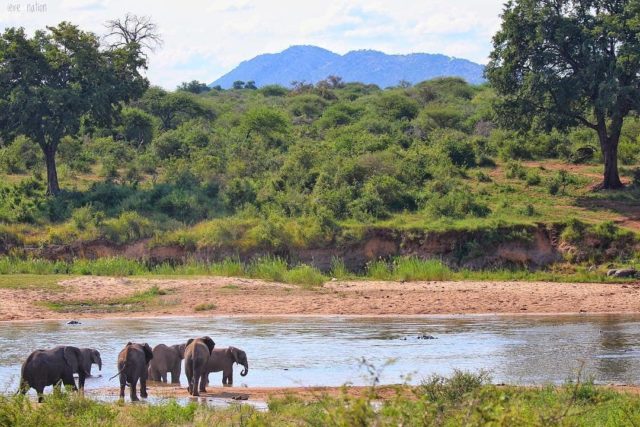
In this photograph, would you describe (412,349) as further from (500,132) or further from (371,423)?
(500,132)

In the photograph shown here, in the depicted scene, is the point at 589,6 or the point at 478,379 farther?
the point at 589,6

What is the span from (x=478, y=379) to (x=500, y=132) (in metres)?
30.4

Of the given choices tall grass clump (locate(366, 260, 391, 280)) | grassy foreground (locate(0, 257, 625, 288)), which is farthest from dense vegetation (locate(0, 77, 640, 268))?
tall grass clump (locate(366, 260, 391, 280))

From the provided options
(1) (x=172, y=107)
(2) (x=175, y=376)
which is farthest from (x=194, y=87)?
(2) (x=175, y=376)

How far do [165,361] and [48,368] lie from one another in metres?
3.00

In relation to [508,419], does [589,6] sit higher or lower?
higher

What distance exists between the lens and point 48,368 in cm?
1440

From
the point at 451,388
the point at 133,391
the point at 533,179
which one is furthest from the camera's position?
the point at 533,179

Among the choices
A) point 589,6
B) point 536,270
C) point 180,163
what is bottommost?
point 536,270

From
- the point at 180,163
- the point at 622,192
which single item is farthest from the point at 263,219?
the point at 622,192

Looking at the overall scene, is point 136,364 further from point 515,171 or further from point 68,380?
point 515,171

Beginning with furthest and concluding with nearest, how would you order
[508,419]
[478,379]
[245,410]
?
[478,379], [245,410], [508,419]

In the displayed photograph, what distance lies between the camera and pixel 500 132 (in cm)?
4275

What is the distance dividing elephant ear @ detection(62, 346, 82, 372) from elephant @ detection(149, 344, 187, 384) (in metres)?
1.93
